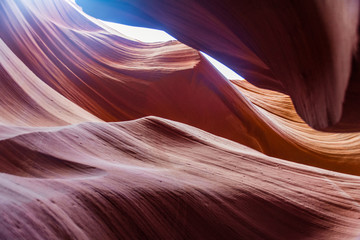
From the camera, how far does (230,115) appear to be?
5.25 metres

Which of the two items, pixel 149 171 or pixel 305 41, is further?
pixel 149 171

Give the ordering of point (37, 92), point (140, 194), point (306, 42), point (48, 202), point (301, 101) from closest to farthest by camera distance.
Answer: point (306, 42), point (301, 101), point (48, 202), point (140, 194), point (37, 92)

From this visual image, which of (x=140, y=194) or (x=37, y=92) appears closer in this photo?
(x=140, y=194)

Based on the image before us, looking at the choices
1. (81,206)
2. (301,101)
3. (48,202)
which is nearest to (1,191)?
(48,202)

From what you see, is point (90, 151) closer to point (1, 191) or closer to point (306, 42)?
point (1, 191)

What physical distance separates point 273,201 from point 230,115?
9.75 ft

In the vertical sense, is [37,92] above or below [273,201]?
above

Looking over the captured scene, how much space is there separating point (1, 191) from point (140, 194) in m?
0.71

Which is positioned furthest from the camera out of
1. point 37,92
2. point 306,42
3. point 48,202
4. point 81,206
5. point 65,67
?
point 65,67

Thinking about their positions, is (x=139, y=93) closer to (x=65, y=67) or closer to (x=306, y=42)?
(x=65, y=67)

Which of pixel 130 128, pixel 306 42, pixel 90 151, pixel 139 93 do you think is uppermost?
pixel 139 93

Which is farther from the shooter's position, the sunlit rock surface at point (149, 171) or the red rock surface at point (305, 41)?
the sunlit rock surface at point (149, 171)

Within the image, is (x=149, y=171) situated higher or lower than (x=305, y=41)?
lower

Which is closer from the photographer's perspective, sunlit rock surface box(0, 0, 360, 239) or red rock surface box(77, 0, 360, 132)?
red rock surface box(77, 0, 360, 132)
